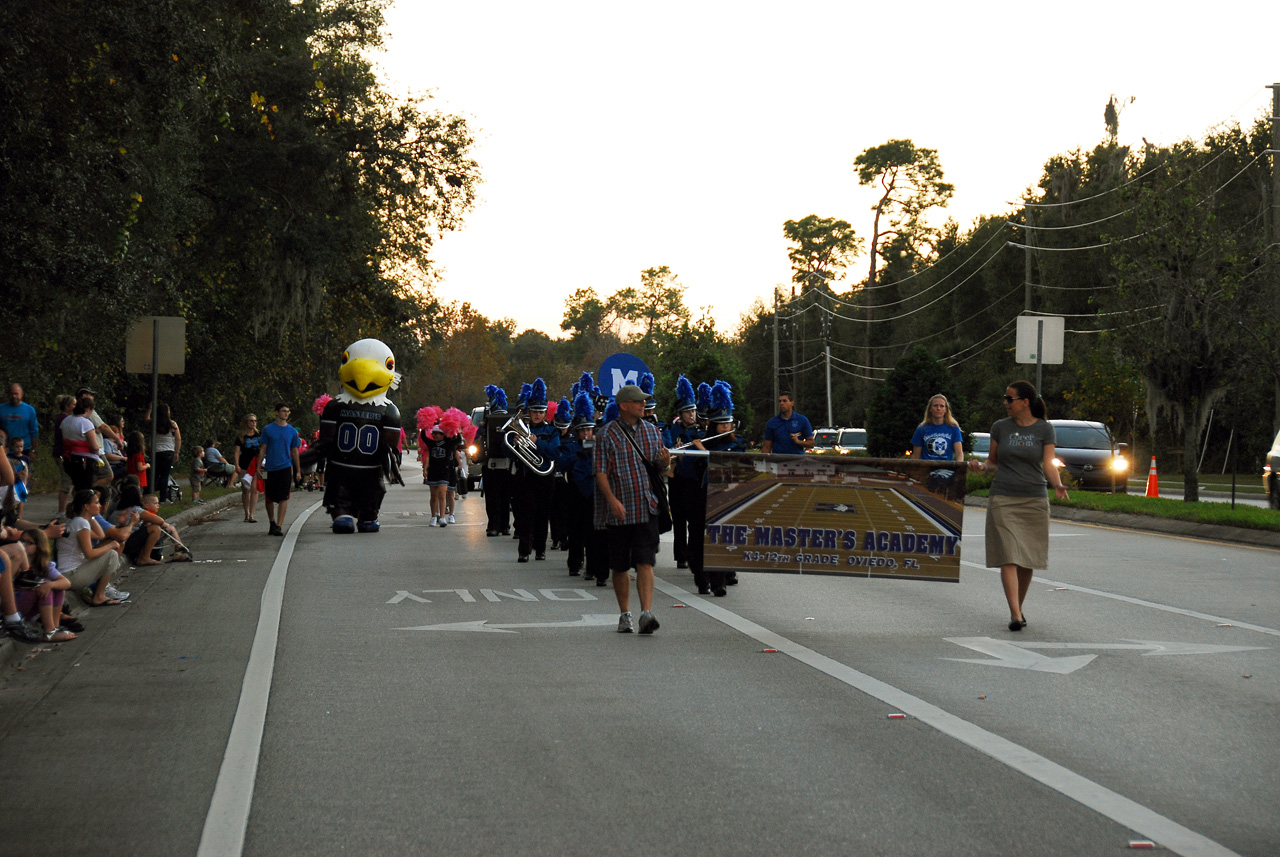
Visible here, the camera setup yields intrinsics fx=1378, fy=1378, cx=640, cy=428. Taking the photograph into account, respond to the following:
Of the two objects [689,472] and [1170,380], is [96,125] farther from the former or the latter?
[1170,380]

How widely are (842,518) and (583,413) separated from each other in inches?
168

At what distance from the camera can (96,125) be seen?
14.2 m

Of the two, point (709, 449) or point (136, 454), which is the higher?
point (709, 449)

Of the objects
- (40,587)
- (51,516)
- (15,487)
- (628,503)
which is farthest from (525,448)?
(51,516)

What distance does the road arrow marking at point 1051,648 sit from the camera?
8.34 meters

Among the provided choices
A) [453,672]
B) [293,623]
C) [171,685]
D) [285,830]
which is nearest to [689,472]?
[293,623]

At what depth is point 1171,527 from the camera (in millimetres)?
19625

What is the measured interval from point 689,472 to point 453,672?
499 centimetres

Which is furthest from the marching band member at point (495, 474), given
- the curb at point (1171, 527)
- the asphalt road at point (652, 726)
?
the curb at point (1171, 527)

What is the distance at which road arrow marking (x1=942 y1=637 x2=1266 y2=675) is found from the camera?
8.34 m

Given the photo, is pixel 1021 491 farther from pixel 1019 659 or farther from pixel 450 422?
pixel 450 422

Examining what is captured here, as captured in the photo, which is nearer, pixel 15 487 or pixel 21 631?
pixel 21 631

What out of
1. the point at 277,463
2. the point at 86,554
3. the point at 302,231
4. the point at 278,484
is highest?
the point at 302,231

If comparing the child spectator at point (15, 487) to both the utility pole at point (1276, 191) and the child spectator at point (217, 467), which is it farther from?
the utility pole at point (1276, 191)
